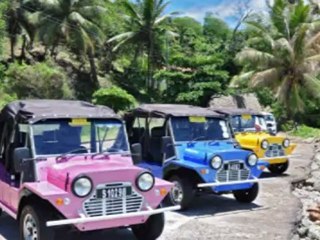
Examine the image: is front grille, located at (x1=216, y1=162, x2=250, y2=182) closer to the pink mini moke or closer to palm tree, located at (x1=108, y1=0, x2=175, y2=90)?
the pink mini moke

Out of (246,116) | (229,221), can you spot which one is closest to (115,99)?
(246,116)

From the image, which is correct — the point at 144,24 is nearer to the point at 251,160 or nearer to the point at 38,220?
the point at 251,160

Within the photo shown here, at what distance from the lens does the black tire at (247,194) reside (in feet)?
32.6

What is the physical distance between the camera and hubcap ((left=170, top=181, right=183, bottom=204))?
9.37 metres

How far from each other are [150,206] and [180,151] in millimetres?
3263

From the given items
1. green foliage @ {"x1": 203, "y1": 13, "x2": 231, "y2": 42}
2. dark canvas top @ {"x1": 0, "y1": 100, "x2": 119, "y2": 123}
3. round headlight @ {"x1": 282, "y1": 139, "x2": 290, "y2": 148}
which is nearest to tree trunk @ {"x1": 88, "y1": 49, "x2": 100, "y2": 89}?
green foliage @ {"x1": 203, "y1": 13, "x2": 231, "y2": 42}

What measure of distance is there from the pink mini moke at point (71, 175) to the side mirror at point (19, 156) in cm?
1

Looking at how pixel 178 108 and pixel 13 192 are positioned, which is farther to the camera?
pixel 178 108

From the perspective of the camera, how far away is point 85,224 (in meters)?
6.21

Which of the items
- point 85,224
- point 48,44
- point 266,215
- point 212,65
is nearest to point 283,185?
point 266,215

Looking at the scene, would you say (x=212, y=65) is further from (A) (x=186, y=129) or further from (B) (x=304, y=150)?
(A) (x=186, y=129)

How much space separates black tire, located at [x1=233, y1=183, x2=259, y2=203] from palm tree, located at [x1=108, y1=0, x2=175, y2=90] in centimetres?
2808

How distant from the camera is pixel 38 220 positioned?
627cm

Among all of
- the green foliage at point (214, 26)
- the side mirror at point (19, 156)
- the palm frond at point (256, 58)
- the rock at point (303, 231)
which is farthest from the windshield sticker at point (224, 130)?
the green foliage at point (214, 26)
